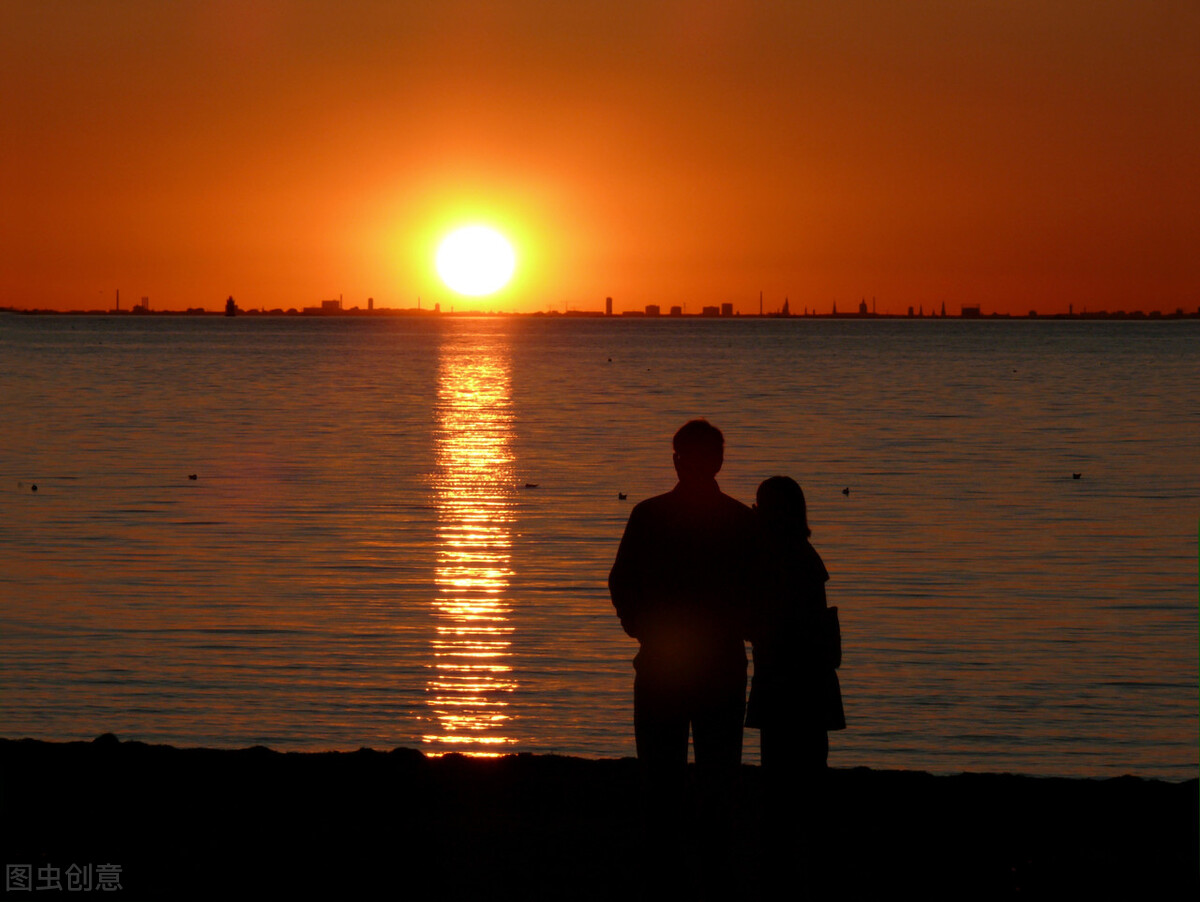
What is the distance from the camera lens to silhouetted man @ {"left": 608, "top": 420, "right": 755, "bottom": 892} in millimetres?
6359

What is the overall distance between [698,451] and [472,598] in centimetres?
1454

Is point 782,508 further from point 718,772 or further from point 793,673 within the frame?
point 718,772

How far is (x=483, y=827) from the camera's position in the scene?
27.1ft

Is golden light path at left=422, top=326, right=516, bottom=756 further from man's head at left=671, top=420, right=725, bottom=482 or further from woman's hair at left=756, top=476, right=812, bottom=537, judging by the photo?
man's head at left=671, top=420, right=725, bottom=482

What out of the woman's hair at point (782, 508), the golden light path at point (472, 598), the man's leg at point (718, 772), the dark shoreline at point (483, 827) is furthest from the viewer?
the golden light path at point (472, 598)

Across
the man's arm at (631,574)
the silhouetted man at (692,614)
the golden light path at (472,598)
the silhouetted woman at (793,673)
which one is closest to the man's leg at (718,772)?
the silhouetted man at (692,614)

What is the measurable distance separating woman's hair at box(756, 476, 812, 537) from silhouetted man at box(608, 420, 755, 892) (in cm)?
19

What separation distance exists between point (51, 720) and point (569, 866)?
27.5ft

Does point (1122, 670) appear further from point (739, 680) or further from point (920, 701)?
point (739, 680)

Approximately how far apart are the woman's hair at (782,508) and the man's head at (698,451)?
11.8 inches

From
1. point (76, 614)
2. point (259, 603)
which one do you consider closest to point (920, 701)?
point (259, 603)

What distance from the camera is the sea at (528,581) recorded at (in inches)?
565

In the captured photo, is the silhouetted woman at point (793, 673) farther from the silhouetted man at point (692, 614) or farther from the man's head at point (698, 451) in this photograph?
the man's head at point (698, 451)

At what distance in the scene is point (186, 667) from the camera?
16422 mm
